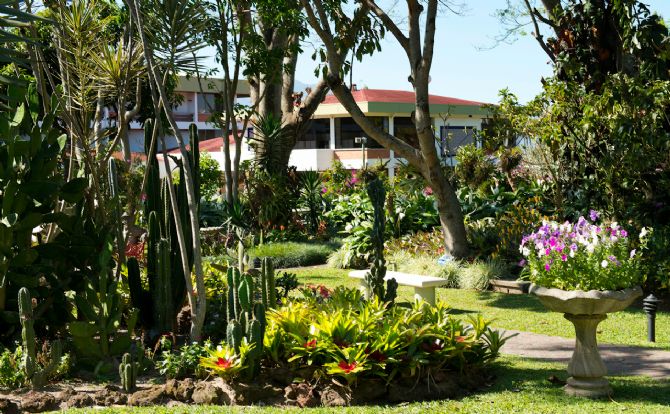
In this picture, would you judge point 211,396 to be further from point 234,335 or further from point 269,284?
point 269,284

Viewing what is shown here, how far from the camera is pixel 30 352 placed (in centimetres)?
746

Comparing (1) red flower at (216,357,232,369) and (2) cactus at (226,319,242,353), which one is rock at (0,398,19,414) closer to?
(1) red flower at (216,357,232,369)

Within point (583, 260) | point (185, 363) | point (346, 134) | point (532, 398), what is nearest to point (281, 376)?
point (185, 363)

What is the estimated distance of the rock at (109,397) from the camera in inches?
279

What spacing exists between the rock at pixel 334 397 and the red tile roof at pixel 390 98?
34794mm

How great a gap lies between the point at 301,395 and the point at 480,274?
7369 millimetres

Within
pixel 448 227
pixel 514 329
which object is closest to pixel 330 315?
pixel 514 329

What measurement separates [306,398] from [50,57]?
1381 cm

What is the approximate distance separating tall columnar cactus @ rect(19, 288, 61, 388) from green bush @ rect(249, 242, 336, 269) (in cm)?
941

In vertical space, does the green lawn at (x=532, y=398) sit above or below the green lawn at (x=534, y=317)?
above

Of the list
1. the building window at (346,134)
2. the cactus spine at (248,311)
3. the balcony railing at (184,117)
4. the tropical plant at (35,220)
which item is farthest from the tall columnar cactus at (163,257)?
the balcony railing at (184,117)

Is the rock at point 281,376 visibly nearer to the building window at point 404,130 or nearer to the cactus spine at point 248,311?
the cactus spine at point 248,311

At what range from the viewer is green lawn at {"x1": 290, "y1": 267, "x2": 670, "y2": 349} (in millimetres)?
10016

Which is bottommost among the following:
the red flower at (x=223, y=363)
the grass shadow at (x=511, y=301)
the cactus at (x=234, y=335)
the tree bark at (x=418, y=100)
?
the grass shadow at (x=511, y=301)
